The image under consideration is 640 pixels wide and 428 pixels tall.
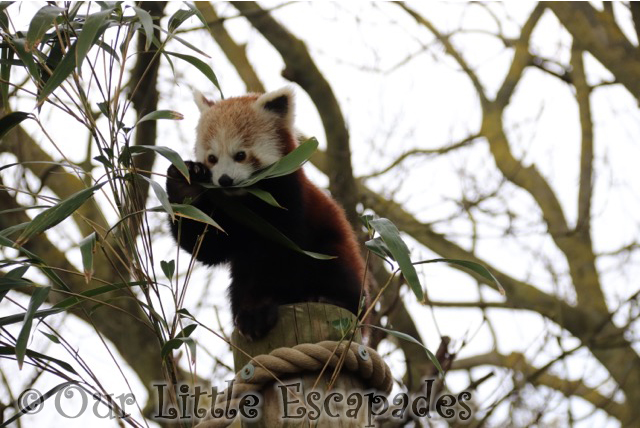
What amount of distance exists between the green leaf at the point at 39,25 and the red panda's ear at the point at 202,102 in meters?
1.44

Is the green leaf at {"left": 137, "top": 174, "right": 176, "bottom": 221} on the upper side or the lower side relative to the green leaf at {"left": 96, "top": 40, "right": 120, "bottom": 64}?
lower

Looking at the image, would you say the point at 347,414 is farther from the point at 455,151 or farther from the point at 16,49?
the point at 455,151

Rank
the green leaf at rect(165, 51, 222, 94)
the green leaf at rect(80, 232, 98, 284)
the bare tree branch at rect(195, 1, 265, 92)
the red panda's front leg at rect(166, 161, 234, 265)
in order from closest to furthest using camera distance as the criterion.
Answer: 1. the green leaf at rect(80, 232, 98, 284)
2. the green leaf at rect(165, 51, 222, 94)
3. the red panda's front leg at rect(166, 161, 234, 265)
4. the bare tree branch at rect(195, 1, 265, 92)

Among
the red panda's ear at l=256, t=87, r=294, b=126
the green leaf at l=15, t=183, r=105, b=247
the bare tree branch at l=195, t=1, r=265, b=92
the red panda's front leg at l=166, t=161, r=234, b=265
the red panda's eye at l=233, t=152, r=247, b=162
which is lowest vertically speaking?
the green leaf at l=15, t=183, r=105, b=247

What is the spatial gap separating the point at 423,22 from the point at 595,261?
2883 millimetres

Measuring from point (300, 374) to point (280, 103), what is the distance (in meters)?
1.61

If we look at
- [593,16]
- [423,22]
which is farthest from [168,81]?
[593,16]

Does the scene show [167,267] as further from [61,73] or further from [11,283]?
[61,73]

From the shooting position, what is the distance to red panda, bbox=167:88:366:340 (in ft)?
9.20

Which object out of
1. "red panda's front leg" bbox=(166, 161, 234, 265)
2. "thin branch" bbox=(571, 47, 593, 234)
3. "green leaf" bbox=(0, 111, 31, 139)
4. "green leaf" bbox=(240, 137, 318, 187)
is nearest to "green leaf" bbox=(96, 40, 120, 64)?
"green leaf" bbox=(0, 111, 31, 139)

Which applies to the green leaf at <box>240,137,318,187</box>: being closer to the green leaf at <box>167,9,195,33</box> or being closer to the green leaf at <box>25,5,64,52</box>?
the green leaf at <box>167,9,195,33</box>

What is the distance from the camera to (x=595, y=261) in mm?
7434

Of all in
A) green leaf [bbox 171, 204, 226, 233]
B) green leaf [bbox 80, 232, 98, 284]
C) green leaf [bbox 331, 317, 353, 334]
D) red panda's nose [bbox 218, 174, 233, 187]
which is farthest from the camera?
red panda's nose [bbox 218, 174, 233, 187]

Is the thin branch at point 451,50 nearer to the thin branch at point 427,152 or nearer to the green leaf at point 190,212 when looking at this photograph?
the thin branch at point 427,152
